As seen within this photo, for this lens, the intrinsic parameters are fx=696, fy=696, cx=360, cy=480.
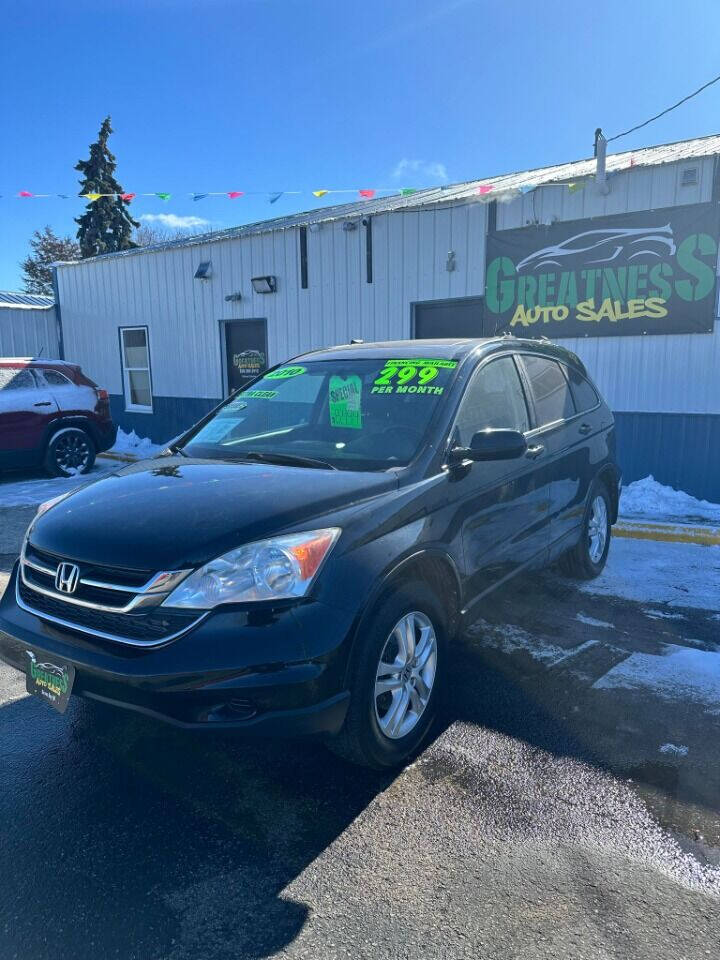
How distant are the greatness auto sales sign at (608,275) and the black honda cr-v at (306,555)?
15.1 feet

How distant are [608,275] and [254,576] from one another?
7.06 metres

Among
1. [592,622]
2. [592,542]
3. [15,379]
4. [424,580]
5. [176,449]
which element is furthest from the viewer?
[15,379]

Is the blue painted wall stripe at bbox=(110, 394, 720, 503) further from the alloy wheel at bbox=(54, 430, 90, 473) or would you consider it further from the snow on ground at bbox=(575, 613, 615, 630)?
the alloy wheel at bbox=(54, 430, 90, 473)

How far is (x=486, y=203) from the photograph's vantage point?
883 cm

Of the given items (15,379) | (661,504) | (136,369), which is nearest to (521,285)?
(661,504)

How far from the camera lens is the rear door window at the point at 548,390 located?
14.0 feet

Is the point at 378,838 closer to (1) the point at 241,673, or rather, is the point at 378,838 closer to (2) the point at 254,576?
(1) the point at 241,673

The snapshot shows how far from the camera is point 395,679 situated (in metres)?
2.86

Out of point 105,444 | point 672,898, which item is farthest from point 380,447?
point 105,444

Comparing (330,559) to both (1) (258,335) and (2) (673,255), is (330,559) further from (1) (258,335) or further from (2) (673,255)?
(1) (258,335)

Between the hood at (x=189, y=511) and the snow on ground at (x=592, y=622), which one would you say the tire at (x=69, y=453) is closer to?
the hood at (x=189, y=511)

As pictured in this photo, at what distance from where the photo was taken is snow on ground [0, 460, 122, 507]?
8430 mm

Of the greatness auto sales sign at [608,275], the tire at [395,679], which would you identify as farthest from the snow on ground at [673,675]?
the greatness auto sales sign at [608,275]

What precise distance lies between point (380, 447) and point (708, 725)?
1.99 metres
